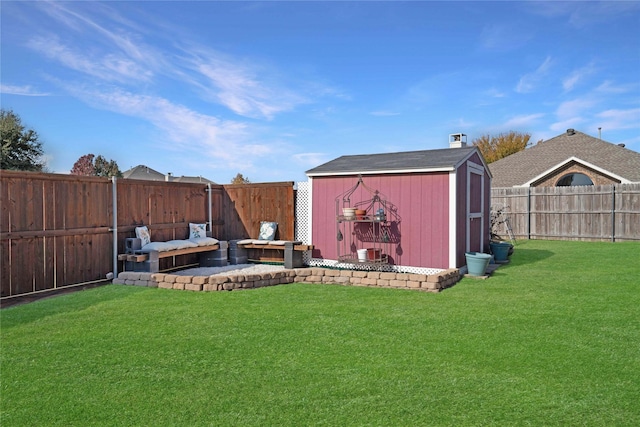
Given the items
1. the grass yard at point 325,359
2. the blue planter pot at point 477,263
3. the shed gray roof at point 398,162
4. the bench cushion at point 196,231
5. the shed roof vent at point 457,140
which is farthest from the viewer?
the shed roof vent at point 457,140

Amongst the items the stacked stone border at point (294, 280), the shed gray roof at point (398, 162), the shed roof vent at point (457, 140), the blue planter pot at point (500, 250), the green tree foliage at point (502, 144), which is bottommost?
the stacked stone border at point (294, 280)

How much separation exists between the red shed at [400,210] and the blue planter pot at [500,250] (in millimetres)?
295

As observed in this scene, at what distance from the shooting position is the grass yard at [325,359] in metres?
2.73

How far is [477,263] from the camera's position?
773 cm

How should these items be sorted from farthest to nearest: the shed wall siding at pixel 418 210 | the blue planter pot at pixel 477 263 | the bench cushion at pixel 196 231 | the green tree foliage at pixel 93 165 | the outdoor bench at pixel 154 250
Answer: the green tree foliage at pixel 93 165 < the bench cushion at pixel 196 231 < the shed wall siding at pixel 418 210 < the outdoor bench at pixel 154 250 < the blue planter pot at pixel 477 263

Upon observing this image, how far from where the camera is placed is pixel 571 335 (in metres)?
4.29

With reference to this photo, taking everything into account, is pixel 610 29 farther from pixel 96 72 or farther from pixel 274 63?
pixel 96 72

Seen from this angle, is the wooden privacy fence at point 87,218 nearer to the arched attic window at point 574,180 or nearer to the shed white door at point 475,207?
the shed white door at point 475,207

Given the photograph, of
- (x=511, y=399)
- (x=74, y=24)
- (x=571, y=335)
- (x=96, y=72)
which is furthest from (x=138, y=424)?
(x=96, y=72)

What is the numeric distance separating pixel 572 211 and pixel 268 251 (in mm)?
10953

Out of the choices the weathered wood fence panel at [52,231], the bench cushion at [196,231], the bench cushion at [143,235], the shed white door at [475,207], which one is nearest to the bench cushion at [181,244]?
the bench cushion at [143,235]

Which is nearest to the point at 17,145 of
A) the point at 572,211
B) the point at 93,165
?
the point at 93,165

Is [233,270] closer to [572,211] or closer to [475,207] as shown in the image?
[475,207]

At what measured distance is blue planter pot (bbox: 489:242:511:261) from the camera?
970 cm
